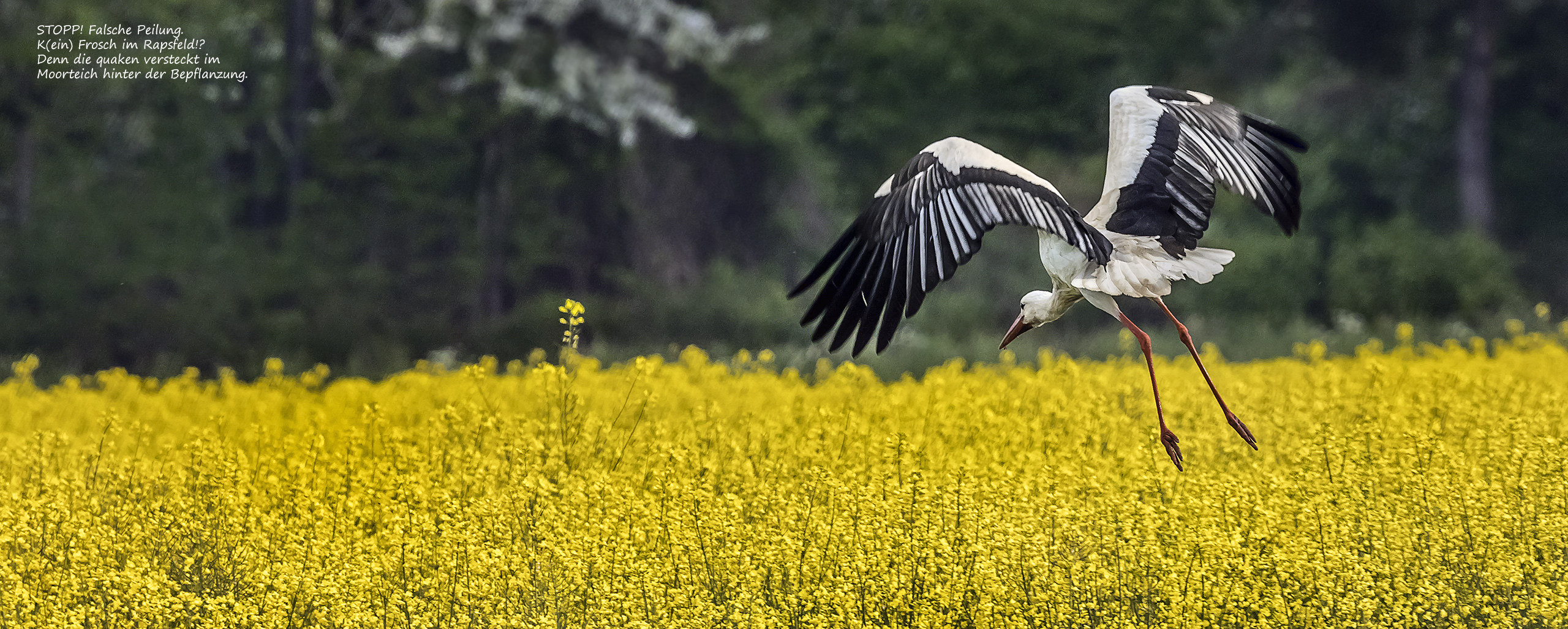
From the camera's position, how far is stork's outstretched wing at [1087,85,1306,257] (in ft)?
19.1

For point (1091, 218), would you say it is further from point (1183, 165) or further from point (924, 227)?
point (924, 227)

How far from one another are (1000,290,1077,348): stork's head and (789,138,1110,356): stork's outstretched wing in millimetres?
845

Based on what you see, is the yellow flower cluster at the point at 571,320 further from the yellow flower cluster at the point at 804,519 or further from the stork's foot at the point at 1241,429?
the stork's foot at the point at 1241,429

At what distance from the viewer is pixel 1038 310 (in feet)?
19.4

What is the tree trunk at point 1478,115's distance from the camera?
71.3ft

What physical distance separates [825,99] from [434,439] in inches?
665

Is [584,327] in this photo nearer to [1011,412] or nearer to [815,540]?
[1011,412]

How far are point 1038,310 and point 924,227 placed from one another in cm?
130

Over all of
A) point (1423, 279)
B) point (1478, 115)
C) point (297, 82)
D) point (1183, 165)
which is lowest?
point (1183, 165)

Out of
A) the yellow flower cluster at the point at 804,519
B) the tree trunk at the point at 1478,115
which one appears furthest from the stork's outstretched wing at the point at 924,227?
the tree trunk at the point at 1478,115

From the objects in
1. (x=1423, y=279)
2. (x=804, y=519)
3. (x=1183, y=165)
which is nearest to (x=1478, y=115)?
(x=1423, y=279)

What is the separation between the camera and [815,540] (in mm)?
4930

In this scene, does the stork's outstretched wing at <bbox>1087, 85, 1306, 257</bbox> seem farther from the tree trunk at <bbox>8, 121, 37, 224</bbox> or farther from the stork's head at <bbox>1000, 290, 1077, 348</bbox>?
the tree trunk at <bbox>8, 121, 37, 224</bbox>

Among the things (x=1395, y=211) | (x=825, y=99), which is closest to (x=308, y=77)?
(x=825, y=99)
